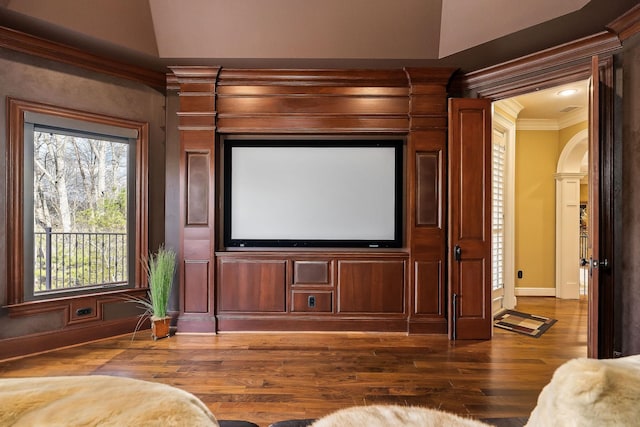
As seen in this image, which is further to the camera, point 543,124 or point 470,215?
point 543,124

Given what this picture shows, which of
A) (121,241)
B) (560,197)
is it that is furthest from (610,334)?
(121,241)

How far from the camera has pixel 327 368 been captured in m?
2.79

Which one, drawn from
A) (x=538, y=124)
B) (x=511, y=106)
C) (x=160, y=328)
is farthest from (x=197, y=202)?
(x=538, y=124)

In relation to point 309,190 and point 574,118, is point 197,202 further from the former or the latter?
point 574,118

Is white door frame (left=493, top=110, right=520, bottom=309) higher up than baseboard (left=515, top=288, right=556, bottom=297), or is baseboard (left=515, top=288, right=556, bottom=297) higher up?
white door frame (left=493, top=110, right=520, bottom=309)

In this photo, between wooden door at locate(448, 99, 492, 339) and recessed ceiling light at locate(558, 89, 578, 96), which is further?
recessed ceiling light at locate(558, 89, 578, 96)

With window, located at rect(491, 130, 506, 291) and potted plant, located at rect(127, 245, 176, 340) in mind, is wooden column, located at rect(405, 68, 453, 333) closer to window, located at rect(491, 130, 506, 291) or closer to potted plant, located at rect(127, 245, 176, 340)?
window, located at rect(491, 130, 506, 291)

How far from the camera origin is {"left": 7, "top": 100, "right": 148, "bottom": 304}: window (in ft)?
10.1

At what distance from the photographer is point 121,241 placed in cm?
370

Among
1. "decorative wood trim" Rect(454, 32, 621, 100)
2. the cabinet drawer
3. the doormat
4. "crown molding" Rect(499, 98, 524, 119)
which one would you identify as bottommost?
the doormat

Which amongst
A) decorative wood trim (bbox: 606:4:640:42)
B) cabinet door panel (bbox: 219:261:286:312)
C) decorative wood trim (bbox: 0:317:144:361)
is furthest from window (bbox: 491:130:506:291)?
decorative wood trim (bbox: 0:317:144:361)

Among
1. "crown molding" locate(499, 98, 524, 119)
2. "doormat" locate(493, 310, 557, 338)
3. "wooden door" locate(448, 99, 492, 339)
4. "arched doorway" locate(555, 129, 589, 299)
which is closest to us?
"wooden door" locate(448, 99, 492, 339)

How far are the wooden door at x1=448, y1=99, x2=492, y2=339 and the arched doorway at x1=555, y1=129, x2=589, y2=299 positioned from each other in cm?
293

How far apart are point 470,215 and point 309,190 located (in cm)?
173
